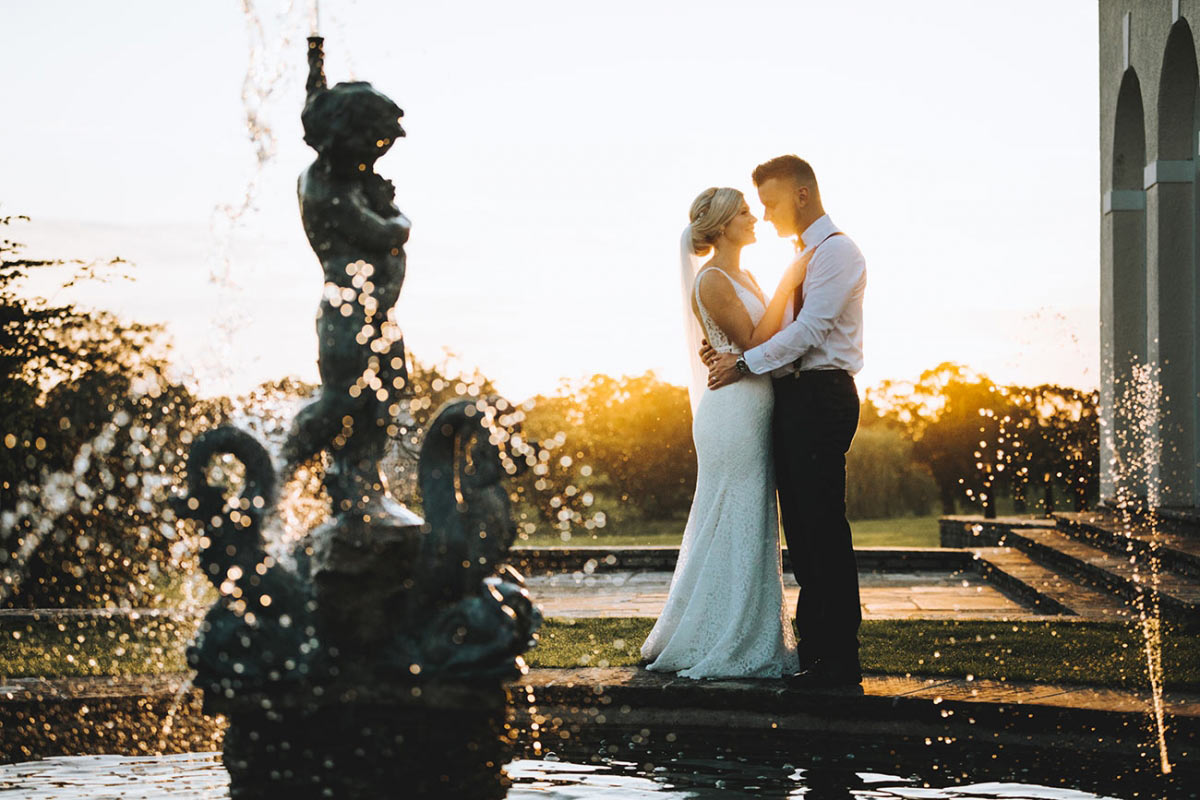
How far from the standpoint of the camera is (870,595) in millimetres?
10070

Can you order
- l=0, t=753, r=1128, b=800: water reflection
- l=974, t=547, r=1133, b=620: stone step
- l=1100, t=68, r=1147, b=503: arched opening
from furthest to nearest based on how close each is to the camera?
l=1100, t=68, r=1147, b=503: arched opening → l=974, t=547, r=1133, b=620: stone step → l=0, t=753, r=1128, b=800: water reflection

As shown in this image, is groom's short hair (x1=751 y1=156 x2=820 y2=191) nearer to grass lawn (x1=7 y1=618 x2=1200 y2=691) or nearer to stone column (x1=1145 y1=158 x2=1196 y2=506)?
grass lawn (x1=7 y1=618 x2=1200 y2=691)

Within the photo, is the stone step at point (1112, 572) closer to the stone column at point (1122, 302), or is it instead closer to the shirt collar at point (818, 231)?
the stone column at point (1122, 302)

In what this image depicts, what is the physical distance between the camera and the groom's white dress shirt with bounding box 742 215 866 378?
198 inches

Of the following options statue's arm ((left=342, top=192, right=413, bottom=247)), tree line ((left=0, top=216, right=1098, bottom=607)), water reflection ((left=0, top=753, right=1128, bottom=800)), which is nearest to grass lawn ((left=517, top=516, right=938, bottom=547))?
tree line ((left=0, top=216, right=1098, bottom=607))

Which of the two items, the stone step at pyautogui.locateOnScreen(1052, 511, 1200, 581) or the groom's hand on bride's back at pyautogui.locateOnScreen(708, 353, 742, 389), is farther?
the stone step at pyautogui.locateOnScreen(1052, 511, 1200, 581)

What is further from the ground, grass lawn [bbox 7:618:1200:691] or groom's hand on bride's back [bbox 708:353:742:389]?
groom's hand on bride's back [bbox 708:353:742:389]

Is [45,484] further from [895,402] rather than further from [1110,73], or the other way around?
[895,402]

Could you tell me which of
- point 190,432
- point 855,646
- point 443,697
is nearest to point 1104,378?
point 190,432

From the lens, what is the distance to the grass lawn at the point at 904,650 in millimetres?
5164

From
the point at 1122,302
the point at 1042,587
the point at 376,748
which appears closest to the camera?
the point at 376,748

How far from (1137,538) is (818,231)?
243 inches

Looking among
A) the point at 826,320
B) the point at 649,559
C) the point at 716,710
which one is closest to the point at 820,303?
the point at 826,320

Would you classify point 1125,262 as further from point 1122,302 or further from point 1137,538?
point 1137,538
